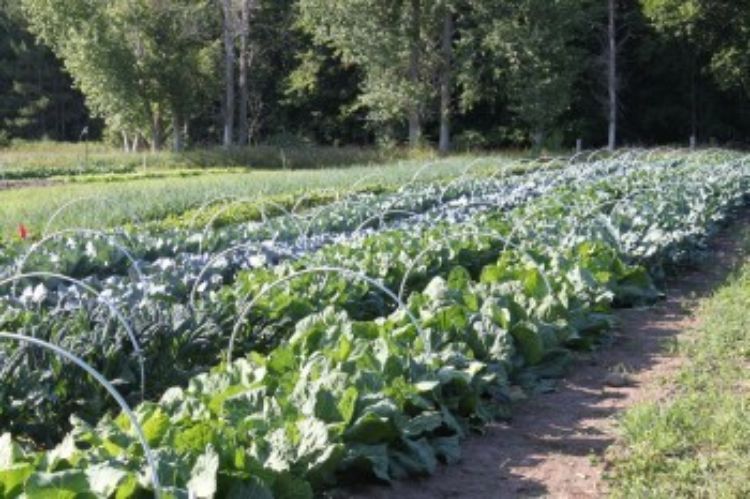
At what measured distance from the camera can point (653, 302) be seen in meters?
8.58

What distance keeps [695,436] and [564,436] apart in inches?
26.5

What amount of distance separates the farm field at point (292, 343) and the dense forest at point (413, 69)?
23.8 metres

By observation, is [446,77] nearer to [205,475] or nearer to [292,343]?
[292,343]

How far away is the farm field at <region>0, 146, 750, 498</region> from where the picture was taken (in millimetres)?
3588

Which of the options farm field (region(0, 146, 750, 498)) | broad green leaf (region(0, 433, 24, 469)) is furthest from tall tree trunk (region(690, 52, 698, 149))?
broad green leaf (region(0, 433, 24, 469))

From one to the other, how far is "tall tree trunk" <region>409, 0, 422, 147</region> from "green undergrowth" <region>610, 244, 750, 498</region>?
28927mm

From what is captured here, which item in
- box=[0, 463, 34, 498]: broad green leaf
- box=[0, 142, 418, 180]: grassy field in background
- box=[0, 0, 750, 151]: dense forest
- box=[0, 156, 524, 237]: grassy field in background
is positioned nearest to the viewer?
box=[0, 463, 34, 498]: broad green leaf

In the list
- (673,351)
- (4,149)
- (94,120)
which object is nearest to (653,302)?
(673,351)

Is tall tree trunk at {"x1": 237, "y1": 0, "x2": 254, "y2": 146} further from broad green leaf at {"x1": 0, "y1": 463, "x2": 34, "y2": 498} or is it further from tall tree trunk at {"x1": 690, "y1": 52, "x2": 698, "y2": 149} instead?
broad green leaf at {"x1": 0, "y1": 463, "x2": 34, "y2": 498}

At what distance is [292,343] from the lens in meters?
5.23

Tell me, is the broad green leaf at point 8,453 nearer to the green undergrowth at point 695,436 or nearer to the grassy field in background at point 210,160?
the green undergrowth at point 695,436

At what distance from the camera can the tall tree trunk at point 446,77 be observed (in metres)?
35.1

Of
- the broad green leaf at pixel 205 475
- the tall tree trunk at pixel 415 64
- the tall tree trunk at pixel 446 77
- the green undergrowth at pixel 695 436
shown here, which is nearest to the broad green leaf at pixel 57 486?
the broad green leaf at pixel 205 475

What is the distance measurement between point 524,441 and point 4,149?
41.9m
